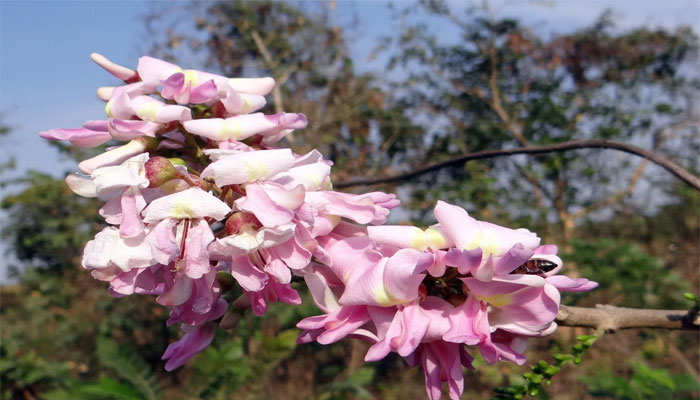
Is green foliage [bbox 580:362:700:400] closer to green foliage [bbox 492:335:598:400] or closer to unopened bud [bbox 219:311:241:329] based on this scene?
green foliage [bbox 492:335:598:400]

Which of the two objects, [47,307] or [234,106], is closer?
[234,106]

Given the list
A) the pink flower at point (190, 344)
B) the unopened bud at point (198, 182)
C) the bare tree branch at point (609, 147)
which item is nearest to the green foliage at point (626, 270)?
the bare tree branch at point (609, 147)

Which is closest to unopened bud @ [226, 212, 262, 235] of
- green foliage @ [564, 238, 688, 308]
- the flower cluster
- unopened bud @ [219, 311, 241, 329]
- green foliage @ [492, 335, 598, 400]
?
the flower cluster

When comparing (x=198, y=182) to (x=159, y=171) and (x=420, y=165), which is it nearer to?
(x=159, y=171)

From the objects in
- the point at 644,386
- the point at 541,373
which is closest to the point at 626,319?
the point at 541,373

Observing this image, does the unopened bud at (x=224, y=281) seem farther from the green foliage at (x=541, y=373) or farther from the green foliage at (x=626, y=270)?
the green foliage at (x=626, y=270)

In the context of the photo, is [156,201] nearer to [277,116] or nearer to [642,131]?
[277,116]

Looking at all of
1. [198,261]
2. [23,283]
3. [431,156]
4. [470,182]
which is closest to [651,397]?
[198,261]
